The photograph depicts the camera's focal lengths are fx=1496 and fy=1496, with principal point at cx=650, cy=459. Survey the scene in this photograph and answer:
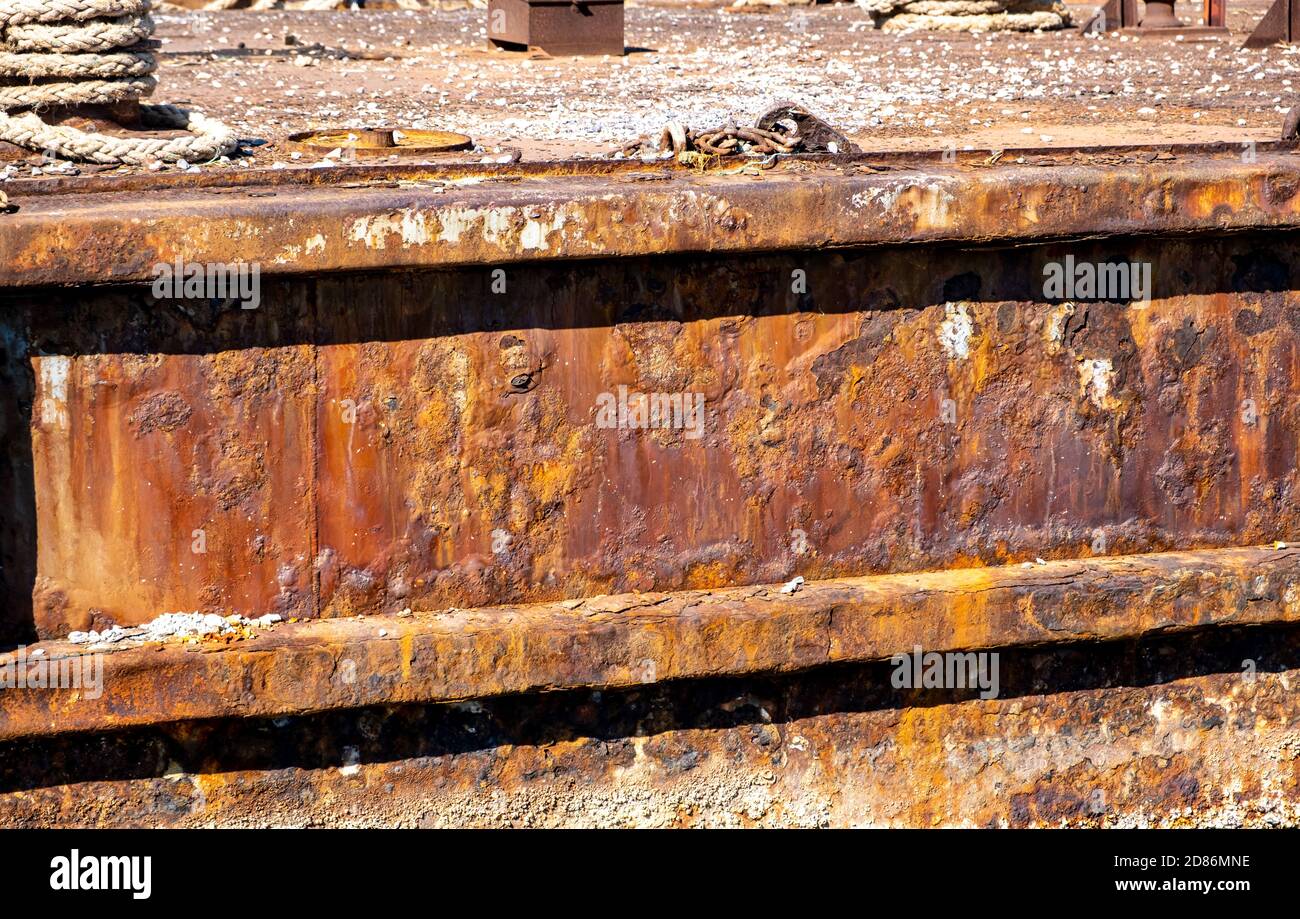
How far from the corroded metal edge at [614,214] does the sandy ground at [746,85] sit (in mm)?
1334

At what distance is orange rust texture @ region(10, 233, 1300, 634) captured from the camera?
2916 mm

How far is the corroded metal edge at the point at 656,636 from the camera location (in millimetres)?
2850

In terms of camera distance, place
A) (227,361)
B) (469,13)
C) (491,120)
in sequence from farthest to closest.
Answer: (469,13) < (491,120) < (227,361)

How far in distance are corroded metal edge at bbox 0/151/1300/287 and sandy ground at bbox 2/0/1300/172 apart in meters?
1.33

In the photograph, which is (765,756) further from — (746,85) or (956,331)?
(746,85)

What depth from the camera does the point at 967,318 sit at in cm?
317

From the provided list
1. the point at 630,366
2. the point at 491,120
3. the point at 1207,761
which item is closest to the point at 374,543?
the point at 630,366

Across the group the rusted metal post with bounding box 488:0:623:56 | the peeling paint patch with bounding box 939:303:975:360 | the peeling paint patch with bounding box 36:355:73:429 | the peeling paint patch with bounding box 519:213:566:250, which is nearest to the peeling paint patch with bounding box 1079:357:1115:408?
the peeling paint patch with bounding box 939:303:975:360

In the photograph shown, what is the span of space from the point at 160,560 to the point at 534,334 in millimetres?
864

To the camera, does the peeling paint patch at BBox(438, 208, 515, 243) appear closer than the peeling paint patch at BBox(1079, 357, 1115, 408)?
Yes

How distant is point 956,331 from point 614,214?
2.64 feet

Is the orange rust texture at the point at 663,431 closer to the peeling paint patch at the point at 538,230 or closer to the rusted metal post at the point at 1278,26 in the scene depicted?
the peeling paint patch at the point at 538,230

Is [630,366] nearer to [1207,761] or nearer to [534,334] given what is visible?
[534,334]

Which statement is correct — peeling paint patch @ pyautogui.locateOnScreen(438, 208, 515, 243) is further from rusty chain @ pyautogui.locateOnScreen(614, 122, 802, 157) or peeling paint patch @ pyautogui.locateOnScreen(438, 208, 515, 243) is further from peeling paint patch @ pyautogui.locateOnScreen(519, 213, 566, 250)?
rusty chain @ pyautogui.locateOnScreen(614, 122, 802, 157)
